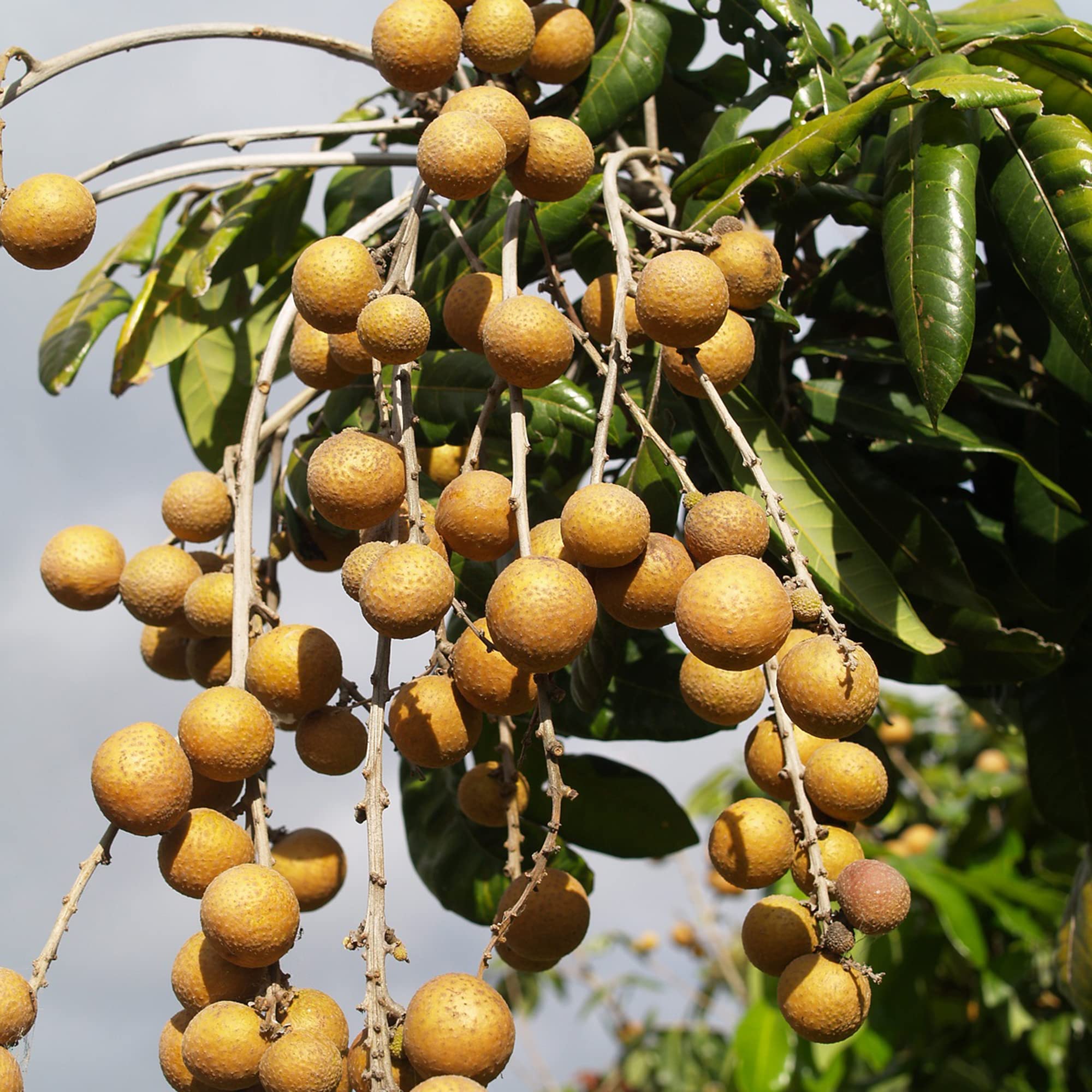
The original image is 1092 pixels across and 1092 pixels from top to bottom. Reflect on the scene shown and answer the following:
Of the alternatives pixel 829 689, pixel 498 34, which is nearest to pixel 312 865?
pixel 829 689

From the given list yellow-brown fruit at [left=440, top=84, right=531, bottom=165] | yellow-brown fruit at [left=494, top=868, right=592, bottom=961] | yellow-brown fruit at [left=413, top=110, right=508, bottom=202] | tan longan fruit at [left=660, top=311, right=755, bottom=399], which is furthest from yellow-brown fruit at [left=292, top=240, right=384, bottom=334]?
yellow-brown fruit at [left=494, top=868, right=592, bottom=961]

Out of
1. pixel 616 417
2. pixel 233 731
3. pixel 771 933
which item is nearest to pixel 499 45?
pixel 616 417

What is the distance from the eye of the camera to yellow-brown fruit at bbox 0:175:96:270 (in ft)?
3.48

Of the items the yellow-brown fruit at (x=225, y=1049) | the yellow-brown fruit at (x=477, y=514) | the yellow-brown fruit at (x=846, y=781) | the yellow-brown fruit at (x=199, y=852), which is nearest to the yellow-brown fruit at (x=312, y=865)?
the yellow-brown fruit at (x=199, y=852)

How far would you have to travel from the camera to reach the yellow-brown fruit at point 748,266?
1032 millimetres

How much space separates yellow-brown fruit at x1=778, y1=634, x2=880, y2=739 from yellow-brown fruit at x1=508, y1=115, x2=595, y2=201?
49 cm

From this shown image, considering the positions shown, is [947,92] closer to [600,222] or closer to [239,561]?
[600,222]

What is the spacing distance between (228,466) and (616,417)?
425mm

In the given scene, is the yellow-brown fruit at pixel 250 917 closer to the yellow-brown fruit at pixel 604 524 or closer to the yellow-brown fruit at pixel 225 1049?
the yellow-brown fruit at pixel 225 1049

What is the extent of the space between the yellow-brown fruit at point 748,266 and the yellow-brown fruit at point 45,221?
0.58 meters

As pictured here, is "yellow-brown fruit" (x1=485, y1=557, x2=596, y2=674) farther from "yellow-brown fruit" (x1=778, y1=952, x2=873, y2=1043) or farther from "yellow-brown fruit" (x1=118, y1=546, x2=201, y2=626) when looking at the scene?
"yellow-brown fruit" (x1=118, y1=546, x2=201, y2=626)

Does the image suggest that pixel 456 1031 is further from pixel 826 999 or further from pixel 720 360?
pixel 720 360

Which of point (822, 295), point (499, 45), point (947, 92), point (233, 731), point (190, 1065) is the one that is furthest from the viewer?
point (822, 295)

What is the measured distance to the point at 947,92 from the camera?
1065mm
